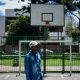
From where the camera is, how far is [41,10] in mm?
24469

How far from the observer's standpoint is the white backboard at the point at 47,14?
80.1 feet

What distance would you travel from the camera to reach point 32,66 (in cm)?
1022

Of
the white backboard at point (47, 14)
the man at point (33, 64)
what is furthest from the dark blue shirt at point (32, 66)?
the white backboard at point (47, 14)

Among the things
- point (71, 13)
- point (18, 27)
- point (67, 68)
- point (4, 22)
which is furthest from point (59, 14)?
point (4, 22)

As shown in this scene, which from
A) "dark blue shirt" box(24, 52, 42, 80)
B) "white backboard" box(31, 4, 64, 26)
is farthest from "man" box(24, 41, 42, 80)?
"white backboard" box(31, 4, 64, 26)

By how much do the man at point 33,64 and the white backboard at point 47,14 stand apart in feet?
46.5

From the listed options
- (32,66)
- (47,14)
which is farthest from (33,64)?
(47,14)

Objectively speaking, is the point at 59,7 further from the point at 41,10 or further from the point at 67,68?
the point at 67,68

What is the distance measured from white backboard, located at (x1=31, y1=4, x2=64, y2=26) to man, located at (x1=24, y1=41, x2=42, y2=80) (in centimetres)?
1417

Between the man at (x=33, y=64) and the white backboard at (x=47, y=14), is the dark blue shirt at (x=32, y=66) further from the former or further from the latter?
the white backboard at (x=47, y=14)

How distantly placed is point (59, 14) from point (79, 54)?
15.4 ft

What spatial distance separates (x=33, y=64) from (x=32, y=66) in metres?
0.05

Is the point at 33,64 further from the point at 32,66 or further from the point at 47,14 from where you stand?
the point at 47,14

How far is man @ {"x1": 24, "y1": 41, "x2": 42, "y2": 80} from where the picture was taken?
33.1ft
